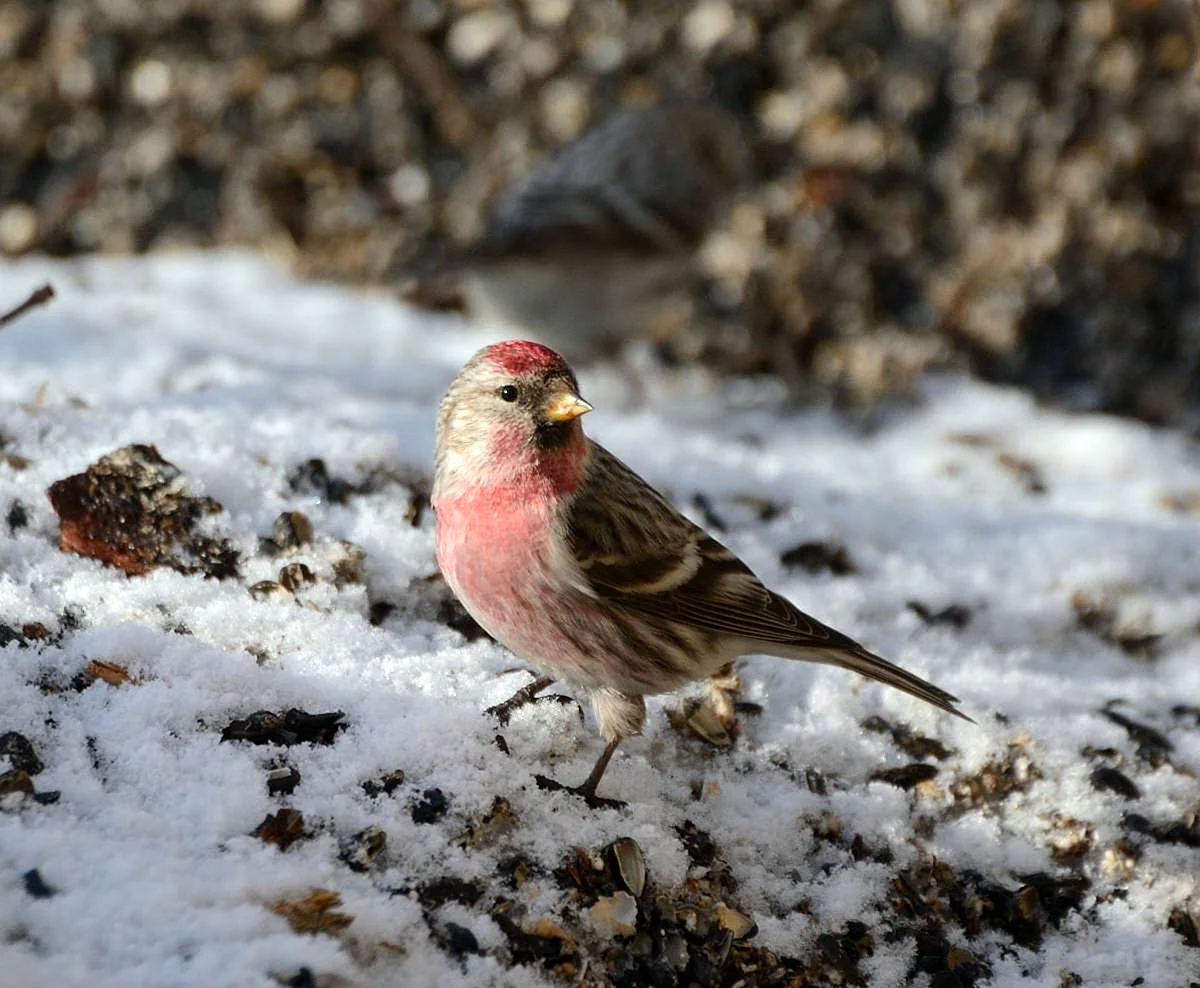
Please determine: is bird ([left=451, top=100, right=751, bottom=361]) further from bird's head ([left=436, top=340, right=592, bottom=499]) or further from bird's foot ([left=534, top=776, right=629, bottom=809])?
bird's foot ([left=534, top=776, right=629, bottom=809])

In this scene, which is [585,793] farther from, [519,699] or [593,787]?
[519,699]

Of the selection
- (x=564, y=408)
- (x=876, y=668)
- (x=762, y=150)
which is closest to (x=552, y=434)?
(x=564, y=408)

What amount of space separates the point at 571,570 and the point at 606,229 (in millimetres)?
2854

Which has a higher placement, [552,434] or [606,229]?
[606,229]

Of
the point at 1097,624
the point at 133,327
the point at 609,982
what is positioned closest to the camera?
the point at 609,982

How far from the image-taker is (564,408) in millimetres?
2316

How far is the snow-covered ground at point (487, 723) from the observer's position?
1.87 meters

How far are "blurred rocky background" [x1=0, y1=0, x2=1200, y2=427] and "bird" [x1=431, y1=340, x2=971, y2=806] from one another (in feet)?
8.10

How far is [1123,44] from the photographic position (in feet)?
17.0

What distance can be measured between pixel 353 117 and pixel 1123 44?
3.08 m

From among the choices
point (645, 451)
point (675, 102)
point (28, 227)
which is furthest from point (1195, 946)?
point (28, 227)

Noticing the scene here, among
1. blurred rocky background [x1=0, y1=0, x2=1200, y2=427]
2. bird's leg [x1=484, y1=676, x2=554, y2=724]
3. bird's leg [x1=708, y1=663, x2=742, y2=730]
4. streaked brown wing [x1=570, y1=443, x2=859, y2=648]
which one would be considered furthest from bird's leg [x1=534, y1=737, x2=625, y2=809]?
blurred rocky background [x1=0, y1=0, x2=1200, y2=427]

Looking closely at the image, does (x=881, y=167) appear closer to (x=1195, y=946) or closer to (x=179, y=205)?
(x=179, y=205)

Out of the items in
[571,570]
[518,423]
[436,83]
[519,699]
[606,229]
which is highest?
[436,83]
